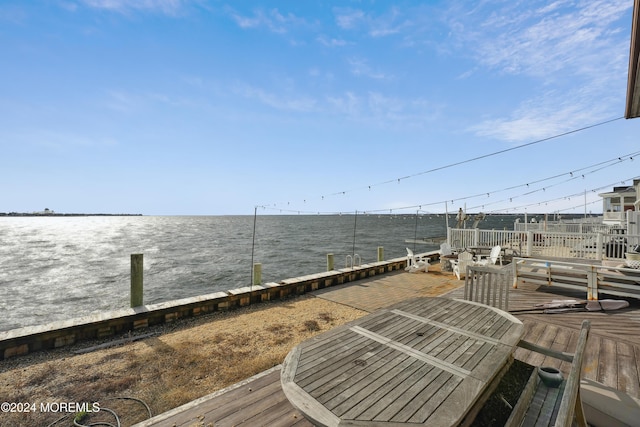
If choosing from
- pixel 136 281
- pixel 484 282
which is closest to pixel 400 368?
pixel 484 282

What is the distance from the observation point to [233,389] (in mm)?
2967

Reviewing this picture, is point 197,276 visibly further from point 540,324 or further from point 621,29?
point 621,29

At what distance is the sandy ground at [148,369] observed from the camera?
292cm

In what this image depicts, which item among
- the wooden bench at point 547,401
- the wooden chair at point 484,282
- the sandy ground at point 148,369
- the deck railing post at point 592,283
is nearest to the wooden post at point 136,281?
the sandy ground at point 148,369

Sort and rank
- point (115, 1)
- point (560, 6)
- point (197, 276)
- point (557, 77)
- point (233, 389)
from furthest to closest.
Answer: point (197, 276), point (557, 77), point (560, 6), point (115, 1), point (233, 389)

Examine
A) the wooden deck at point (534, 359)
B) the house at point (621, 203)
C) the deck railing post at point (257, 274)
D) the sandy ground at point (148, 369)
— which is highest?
the house at point (621, 203)

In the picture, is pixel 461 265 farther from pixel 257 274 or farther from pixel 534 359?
pixel 257 274

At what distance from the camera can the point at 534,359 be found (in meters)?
3.39

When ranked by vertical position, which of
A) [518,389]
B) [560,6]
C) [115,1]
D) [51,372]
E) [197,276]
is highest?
[560,6]

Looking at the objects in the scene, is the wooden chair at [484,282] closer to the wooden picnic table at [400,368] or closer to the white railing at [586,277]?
the wooden picnic table at [400,368]

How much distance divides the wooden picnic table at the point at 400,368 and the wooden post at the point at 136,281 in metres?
4.72

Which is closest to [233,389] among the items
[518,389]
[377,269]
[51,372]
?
[51,372]

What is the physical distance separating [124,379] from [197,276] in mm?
14869

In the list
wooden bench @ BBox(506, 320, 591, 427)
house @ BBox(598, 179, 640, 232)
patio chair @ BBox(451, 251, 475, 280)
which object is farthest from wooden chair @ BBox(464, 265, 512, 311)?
house @ BBox(598, 179, 640, 232)
